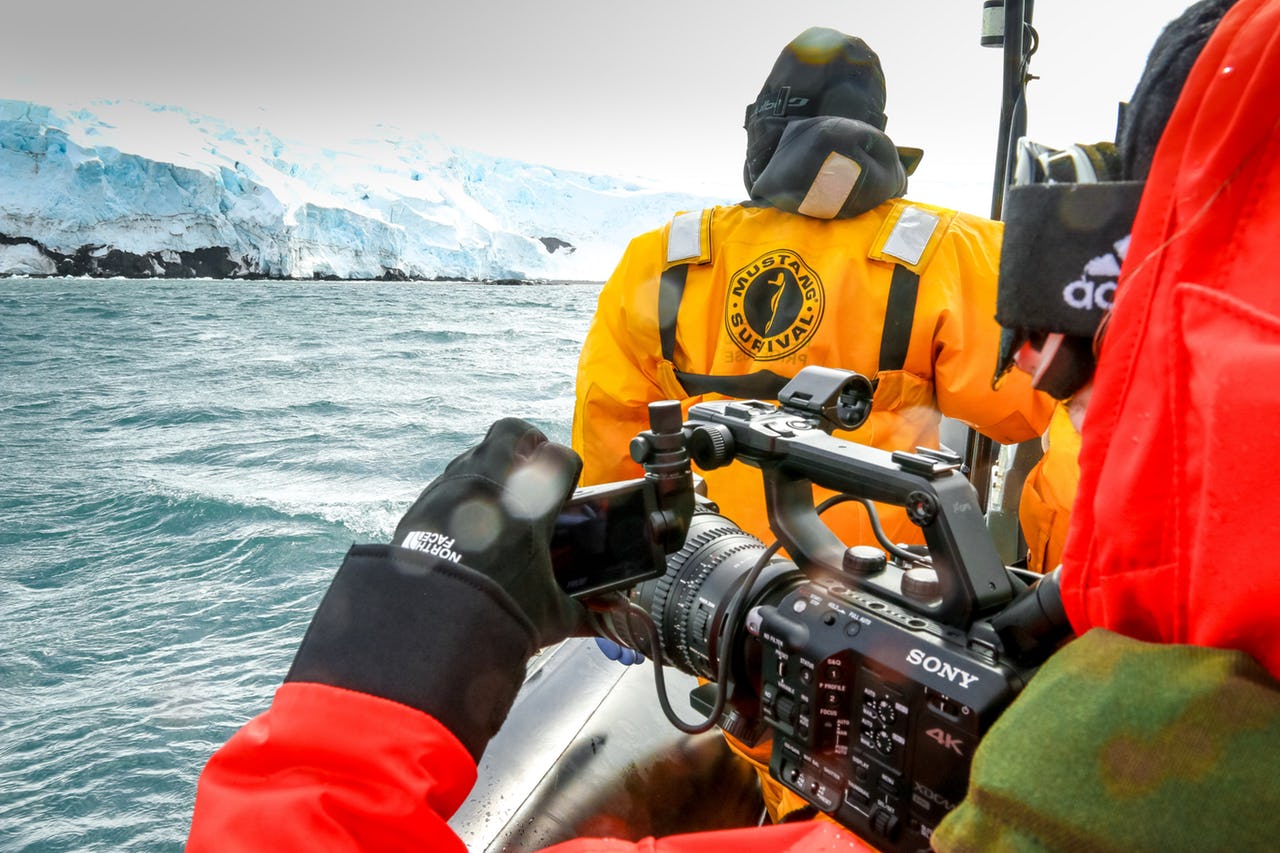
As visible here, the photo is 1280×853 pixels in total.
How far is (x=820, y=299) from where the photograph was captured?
171 centimetres

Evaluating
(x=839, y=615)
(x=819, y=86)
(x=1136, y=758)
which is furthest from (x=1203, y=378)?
(x=819, y=86)

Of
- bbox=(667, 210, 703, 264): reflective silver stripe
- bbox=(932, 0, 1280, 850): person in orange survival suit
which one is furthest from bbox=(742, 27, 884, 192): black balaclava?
bbox=(932, 0, 1280, 850): person in orange survival suit

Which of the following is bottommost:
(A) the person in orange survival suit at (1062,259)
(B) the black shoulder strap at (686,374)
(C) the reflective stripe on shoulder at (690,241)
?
(B) the black shoulder strap at (686,374)

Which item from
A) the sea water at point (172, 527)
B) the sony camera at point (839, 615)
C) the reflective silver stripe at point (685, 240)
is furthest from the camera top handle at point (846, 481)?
the sea water at point (172, 527)

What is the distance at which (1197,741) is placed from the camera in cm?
39

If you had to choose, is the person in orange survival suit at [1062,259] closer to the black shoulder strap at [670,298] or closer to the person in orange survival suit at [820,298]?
the person in orange survival suit at [820,298]

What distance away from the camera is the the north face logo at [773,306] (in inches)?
67.7

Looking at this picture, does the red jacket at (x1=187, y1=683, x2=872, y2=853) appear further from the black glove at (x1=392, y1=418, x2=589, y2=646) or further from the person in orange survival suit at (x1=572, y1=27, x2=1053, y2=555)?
the person in orange survival suit at (x1=572, y1=27, x2=1053, y2=555)

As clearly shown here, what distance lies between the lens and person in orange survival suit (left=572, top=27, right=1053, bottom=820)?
1.67 meters

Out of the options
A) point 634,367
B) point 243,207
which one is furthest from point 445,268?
point 634,367

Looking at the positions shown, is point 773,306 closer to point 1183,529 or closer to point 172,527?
point 1183,529

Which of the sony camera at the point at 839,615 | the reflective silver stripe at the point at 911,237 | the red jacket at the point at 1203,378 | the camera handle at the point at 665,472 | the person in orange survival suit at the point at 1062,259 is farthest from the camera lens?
the reflective silver stripe at the point at 911,237

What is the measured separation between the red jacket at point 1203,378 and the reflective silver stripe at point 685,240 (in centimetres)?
135

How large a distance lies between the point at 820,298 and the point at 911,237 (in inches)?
8.2
